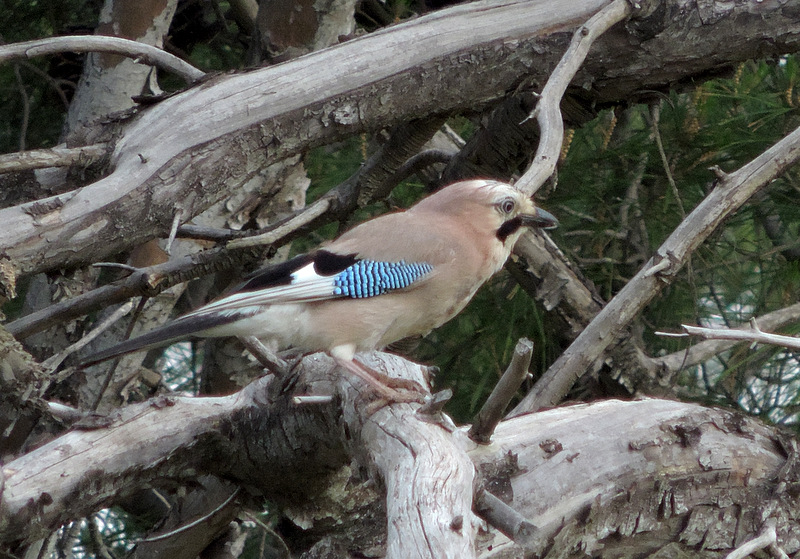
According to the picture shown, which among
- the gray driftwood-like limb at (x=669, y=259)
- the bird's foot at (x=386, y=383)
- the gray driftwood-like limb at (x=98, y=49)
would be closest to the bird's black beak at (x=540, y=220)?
the gray driftwood-like limb at (x=669, y=259)

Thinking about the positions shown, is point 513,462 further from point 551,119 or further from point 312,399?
point 551,119

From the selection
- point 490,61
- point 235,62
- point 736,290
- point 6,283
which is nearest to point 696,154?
point 736,290

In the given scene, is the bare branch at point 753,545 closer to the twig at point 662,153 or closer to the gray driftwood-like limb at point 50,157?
the twig at point 662,153

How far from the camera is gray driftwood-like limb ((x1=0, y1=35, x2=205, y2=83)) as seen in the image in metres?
2.26

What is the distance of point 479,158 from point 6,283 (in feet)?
4.38

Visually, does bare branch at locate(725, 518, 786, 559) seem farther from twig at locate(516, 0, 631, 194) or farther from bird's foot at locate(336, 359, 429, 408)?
twig at locate(516, 0, 631, 194)

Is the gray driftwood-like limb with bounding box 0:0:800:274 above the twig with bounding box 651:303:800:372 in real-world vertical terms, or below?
above

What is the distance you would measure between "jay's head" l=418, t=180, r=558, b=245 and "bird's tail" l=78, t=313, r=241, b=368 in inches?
23.8

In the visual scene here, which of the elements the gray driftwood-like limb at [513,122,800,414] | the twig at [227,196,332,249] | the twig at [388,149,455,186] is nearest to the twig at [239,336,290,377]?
the twig at [227,196,332,249]

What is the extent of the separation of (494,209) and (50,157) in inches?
39.6

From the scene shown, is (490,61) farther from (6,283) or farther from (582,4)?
(6,283)

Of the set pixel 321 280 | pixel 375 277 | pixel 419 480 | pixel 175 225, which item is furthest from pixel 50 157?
pixel 419 480

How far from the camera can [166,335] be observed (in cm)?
187

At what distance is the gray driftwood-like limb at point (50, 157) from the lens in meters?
2.07
